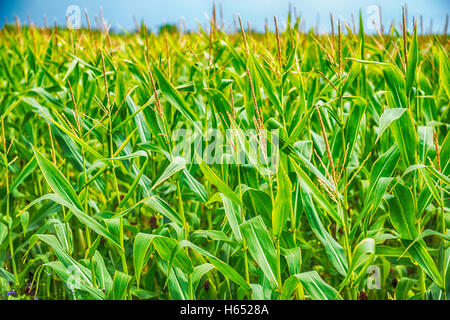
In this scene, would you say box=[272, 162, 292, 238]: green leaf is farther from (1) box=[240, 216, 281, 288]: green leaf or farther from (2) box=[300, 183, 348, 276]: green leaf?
(2) box=[300, 183, 348, 276]: green leaf

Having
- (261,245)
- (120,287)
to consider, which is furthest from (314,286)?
(120,287)

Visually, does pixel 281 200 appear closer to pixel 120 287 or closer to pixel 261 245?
pixel 261 245

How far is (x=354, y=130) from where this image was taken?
1.47 meters

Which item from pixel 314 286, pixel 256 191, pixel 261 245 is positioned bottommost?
pixel 314 286

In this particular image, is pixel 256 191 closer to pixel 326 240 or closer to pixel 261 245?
pixel 261 245

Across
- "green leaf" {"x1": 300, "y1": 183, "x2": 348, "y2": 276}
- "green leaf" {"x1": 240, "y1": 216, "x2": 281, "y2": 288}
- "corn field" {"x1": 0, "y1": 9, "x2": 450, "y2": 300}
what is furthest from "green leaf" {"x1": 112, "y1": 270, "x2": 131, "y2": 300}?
"green leaf" {"x1": 300, "y1": 183, "x2": 348, "y2": 276}

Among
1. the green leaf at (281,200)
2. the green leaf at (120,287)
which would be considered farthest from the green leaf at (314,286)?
the green leaf at (120,287)

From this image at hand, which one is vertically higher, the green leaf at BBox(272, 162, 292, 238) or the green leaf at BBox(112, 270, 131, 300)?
the green leaf at BBox(272, 162, 292, 238)

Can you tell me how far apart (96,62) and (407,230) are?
170 centimetres

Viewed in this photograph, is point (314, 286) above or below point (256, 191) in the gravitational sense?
below

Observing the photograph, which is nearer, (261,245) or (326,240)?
(261,245)
